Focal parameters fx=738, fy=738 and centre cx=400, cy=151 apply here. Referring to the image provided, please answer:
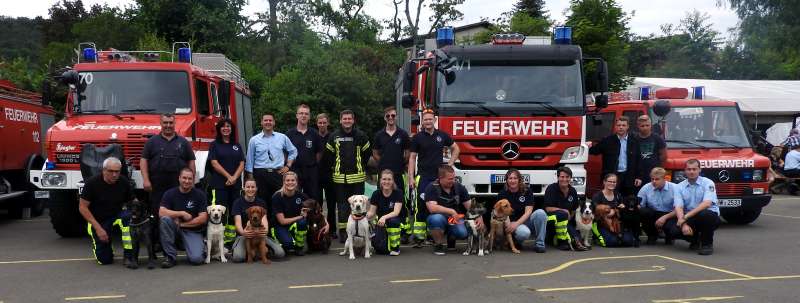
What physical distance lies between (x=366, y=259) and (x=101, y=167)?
11.6ft

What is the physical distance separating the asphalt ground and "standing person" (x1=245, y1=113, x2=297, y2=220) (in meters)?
1.26

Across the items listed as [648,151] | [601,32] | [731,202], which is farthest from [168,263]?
[601,32]

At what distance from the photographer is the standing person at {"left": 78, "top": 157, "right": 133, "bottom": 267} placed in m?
8.34

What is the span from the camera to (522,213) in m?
9.38

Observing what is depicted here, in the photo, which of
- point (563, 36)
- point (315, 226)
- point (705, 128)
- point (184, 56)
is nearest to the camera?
point (315, 226)

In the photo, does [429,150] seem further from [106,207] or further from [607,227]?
[106,207]

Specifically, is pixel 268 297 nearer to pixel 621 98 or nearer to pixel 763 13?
pixel 621 98

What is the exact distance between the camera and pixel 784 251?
30.4 ft

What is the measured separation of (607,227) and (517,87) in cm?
232

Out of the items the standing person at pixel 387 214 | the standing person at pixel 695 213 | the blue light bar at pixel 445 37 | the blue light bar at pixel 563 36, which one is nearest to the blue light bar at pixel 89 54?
the standing person at pixel 387 214

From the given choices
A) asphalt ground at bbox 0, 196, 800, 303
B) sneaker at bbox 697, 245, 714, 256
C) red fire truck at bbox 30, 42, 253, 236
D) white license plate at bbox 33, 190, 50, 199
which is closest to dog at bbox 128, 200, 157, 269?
asphalt ground at bbox 0, 196, 800, 303

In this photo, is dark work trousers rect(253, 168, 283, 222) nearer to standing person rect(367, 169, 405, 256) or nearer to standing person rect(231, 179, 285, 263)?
standing person rect(231, 179, 285, 263)

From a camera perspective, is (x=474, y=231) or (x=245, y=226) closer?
(x=245, y=226)

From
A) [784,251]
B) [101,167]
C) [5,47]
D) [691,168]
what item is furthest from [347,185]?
[5,47]
